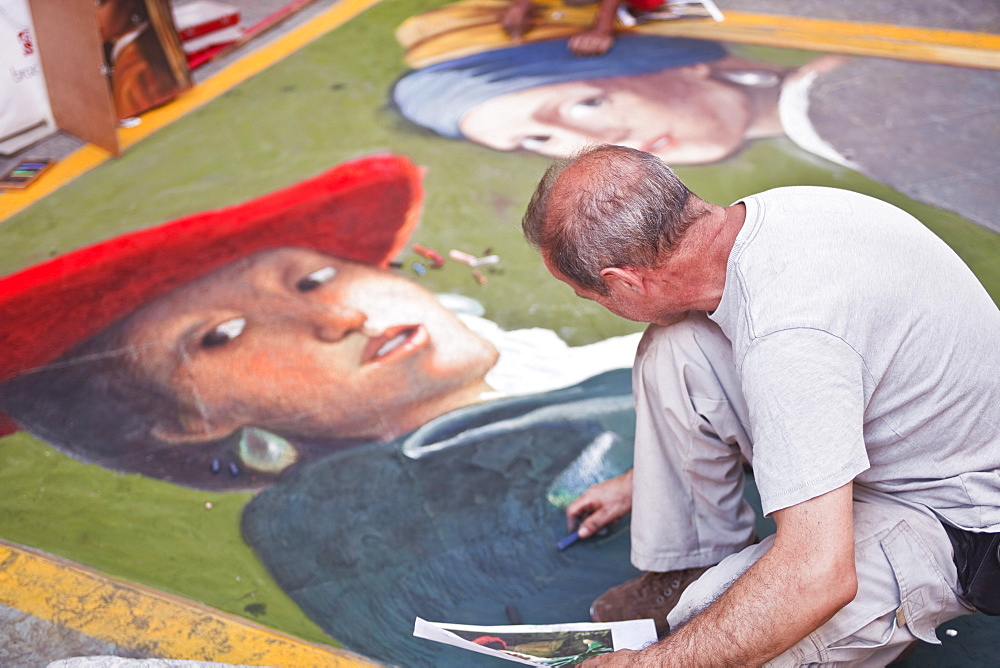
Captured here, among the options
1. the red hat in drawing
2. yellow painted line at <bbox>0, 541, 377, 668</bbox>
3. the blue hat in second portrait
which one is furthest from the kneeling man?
the blue hat in second portrait

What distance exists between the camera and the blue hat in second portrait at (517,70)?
12.2ft

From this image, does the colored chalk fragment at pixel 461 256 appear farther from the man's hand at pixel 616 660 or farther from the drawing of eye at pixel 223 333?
the man's hand at pixel 616 660

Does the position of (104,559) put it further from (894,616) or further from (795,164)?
(795,164)

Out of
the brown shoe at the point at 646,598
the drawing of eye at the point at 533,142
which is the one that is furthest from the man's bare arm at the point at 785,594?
the drawing of eye at the point at 533,142

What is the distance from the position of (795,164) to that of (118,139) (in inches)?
104

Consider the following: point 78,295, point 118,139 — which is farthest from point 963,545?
point 118,139

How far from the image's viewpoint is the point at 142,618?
1.86 metres

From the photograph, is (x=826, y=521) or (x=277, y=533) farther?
(x=277, y=533)

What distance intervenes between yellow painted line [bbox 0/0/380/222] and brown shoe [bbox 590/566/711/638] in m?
2.66

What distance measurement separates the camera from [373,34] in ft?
14.4

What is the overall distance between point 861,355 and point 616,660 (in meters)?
0.63

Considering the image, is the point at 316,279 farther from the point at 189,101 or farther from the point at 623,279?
the point at 189,101

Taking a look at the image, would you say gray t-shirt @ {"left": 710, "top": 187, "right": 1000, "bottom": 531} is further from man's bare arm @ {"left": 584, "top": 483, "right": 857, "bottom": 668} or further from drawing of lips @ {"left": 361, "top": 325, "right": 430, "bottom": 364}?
drawing of lips @ {"left": 361, "top": 325, "right": 430, "bottom": 364}

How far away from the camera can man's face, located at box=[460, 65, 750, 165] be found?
3318 mm
